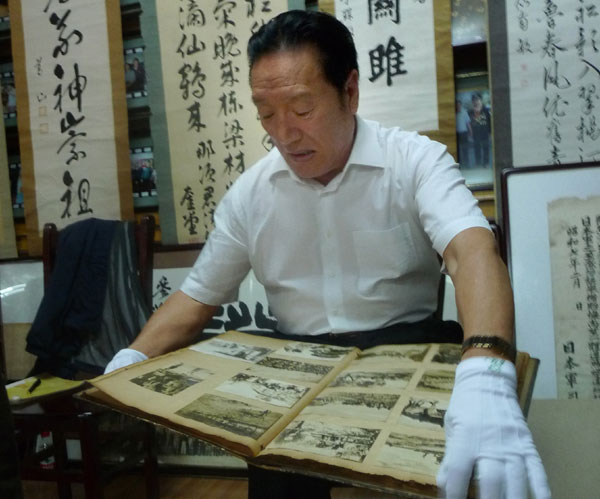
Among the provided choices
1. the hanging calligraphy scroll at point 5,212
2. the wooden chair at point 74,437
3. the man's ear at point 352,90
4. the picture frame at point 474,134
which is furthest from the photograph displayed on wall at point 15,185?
the picture frame at point 474,134

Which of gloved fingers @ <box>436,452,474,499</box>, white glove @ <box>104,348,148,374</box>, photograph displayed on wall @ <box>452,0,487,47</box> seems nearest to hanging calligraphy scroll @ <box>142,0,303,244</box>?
photograph displayed on wall @ <box>452,0,487,47</box>

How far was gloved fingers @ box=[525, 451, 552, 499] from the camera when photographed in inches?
19.0

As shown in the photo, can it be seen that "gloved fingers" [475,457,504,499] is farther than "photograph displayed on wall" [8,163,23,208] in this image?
No

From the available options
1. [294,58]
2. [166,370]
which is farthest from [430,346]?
[294,58]

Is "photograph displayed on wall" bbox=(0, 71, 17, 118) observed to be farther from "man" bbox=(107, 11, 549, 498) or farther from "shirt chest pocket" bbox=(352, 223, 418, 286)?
"shirt chest pocket" bbox=(352, 223, 418, 286)

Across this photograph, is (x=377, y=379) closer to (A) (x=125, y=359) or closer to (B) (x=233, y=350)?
(B) (x=233, y=350)

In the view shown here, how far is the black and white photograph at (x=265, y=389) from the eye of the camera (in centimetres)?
62

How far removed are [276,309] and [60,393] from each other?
A: 72 cm

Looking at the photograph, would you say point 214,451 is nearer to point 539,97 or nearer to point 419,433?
point 419,433

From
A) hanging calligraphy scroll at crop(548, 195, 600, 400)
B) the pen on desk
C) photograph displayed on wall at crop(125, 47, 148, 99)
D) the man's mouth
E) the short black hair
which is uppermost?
photograph displayed on wall at crop(125, 47, 148, 99)

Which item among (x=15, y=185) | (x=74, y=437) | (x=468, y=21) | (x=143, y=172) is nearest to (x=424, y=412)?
(x=74, y=437)

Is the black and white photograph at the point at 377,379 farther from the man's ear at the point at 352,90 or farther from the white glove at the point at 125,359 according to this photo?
the man's ear at the point at 352,90

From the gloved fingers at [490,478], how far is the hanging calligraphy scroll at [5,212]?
2148 mm

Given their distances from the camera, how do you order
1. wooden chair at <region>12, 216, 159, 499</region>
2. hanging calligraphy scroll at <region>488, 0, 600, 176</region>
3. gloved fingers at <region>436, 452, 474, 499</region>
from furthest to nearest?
hanging calligraphy scroll at <region>488, 0, 600, 176</region> → wooden chair at <region>12, 216, 159, 499</region> → gloved fingers at <region>436, 452, 474, 499</region>
